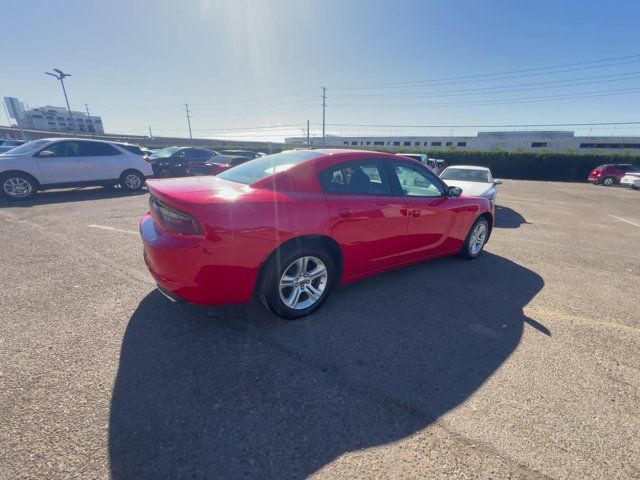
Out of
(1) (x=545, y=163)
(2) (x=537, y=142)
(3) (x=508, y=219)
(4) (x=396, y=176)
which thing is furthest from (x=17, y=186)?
(2) (x=537, y=142)

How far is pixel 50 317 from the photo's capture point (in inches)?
108

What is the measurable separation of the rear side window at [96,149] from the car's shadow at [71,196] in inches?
46.0

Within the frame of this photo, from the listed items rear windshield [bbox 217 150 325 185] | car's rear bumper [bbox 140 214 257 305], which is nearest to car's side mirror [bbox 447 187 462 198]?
rear windshield [bbox 217 150 325 185]

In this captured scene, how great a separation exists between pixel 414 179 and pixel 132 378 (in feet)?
11.2

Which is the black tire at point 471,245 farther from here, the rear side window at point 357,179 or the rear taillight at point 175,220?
the rear taillight at point 175,220

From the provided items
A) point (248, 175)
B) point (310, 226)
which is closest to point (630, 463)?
point (310, 226)

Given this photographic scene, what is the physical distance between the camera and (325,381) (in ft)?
7.02

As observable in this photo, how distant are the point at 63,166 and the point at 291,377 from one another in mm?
9401

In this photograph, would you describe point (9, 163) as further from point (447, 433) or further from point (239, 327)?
point (447, 433)

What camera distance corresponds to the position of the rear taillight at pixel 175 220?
230cm

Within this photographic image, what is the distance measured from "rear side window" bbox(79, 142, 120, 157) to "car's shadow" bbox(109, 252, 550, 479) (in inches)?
310

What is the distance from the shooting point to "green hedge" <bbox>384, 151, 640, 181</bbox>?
2706 cm

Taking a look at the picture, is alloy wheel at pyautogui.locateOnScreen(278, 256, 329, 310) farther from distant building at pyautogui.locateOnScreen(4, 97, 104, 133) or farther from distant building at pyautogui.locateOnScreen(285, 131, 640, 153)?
distant building at pyautogui.locateOnScreen(4, 97, 104, 133)

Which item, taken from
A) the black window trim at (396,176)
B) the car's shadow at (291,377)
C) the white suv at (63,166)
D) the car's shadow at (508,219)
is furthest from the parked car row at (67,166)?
the car's shadow at (508,219)
